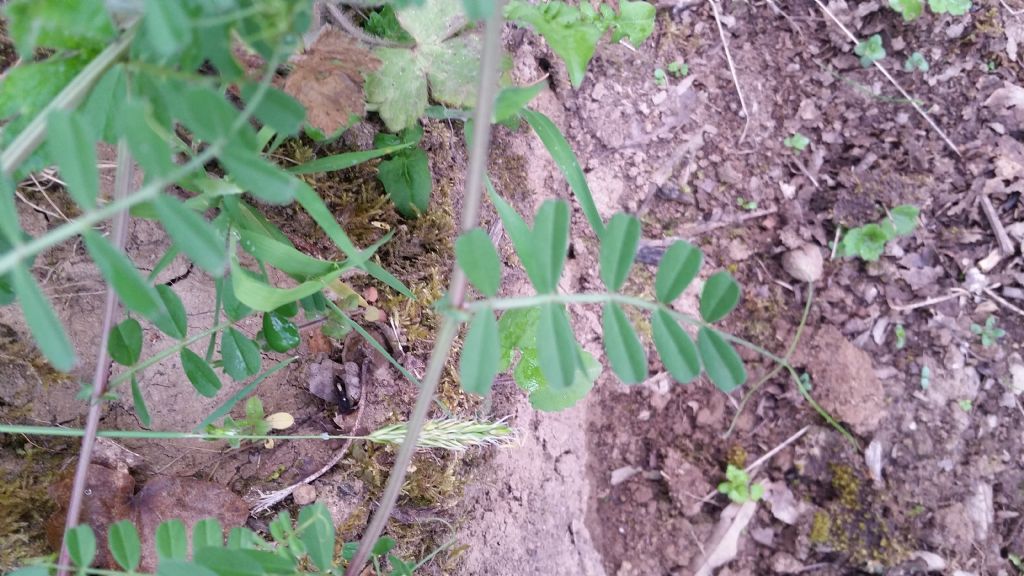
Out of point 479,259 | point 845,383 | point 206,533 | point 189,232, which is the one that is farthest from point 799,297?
point 189,232

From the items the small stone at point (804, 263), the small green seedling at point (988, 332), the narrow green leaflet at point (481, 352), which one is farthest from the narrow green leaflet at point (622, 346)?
the small green seedling at point (988, 332)

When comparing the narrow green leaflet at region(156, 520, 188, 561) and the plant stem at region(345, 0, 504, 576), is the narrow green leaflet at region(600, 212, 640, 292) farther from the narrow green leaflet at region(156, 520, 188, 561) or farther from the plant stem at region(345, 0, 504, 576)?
the narrow green leaflet at region(156, 520, 188, 561)

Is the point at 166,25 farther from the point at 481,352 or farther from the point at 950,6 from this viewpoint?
the point at 950,6

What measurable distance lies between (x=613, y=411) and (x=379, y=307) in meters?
1.02

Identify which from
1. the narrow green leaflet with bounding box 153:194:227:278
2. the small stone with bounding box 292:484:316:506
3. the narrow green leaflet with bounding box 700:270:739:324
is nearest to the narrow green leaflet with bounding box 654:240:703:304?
the narrow green leaflet with bounding box 700:270:739:324

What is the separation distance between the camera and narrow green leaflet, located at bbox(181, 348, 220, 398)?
1.09 meters

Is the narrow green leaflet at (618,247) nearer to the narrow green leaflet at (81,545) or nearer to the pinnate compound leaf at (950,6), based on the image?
the narrow green leaflet at (81,545)

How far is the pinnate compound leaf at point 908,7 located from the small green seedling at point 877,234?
73cm

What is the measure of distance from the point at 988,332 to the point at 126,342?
2.73m

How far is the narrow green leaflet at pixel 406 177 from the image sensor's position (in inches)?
57.4

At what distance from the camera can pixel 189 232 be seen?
63 cm

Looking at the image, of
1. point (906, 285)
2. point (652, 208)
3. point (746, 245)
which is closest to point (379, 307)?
point (652, 208)

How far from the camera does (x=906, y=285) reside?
2447mm

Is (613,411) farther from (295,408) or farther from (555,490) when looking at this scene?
(295,408)
